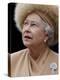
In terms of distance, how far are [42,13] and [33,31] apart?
0.21 metres

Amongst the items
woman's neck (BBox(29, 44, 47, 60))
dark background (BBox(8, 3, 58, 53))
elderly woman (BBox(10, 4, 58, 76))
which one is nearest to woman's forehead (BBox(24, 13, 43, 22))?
elderly woman (BBox(10, 4, 58, 76))

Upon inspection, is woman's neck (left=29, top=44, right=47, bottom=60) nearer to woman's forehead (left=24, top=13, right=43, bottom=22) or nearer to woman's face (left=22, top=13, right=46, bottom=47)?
woman's face (left=22, top=13, right=46, bottom=47)

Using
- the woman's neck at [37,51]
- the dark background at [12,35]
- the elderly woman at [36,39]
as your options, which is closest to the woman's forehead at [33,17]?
the elderly woman at [36,39]

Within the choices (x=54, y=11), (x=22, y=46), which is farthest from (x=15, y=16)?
(x=54, y=11)

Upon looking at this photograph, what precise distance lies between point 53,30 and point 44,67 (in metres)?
0.39

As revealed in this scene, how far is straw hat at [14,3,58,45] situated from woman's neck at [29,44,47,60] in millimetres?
110

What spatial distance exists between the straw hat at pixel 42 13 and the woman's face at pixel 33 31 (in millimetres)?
49

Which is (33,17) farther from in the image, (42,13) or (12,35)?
(12,35)

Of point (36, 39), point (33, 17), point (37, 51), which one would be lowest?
point (37, 51)

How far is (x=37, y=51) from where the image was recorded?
181cm

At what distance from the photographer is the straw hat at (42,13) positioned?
5.77 ft

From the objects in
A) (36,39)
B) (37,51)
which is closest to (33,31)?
(36,39)

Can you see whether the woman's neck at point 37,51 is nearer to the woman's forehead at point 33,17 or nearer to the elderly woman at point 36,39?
the elderly woman at point 36,39

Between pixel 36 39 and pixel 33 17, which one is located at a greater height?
pixel 33 17
